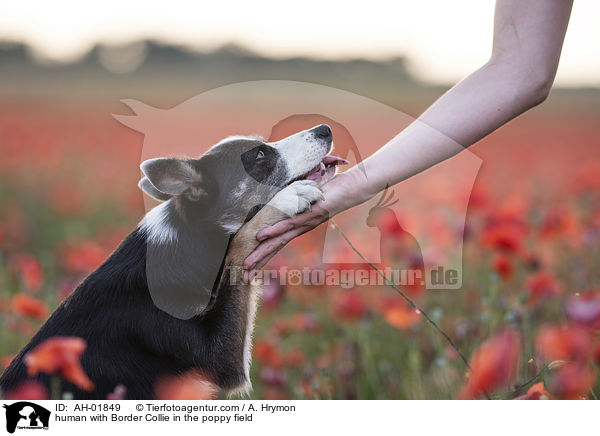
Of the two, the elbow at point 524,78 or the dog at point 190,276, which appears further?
the dog at point 190,276

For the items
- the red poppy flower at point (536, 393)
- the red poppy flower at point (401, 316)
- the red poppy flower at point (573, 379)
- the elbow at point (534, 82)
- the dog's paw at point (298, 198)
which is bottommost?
the red poppy flower at point (536, 393)

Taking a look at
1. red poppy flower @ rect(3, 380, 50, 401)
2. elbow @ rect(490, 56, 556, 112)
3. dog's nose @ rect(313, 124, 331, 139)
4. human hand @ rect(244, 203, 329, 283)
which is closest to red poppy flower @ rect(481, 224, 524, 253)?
elbow @ rect(490, 56, 556, 112)

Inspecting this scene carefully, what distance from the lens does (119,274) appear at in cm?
204

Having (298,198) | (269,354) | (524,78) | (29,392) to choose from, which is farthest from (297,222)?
(29,392)

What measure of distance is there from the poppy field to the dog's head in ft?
1.31

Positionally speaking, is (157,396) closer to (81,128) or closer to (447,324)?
(447,324)

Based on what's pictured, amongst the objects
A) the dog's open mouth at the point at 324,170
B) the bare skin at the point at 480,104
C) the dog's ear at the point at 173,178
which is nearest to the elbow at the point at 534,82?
the bare skin at the point at 480,104

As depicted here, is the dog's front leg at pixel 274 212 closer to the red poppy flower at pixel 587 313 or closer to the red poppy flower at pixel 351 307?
the red poppy flower at pixel 351 307

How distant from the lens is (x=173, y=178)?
2143 millimetres

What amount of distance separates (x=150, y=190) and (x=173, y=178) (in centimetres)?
23

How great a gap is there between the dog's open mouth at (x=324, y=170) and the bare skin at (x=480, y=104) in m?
0.18

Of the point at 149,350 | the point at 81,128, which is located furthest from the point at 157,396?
the point at 81,128

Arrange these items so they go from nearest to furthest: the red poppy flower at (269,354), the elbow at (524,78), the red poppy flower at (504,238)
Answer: the elbow at (524,78)
the red poppy flower at (504,238)
the red poppy flower at (269,354)
